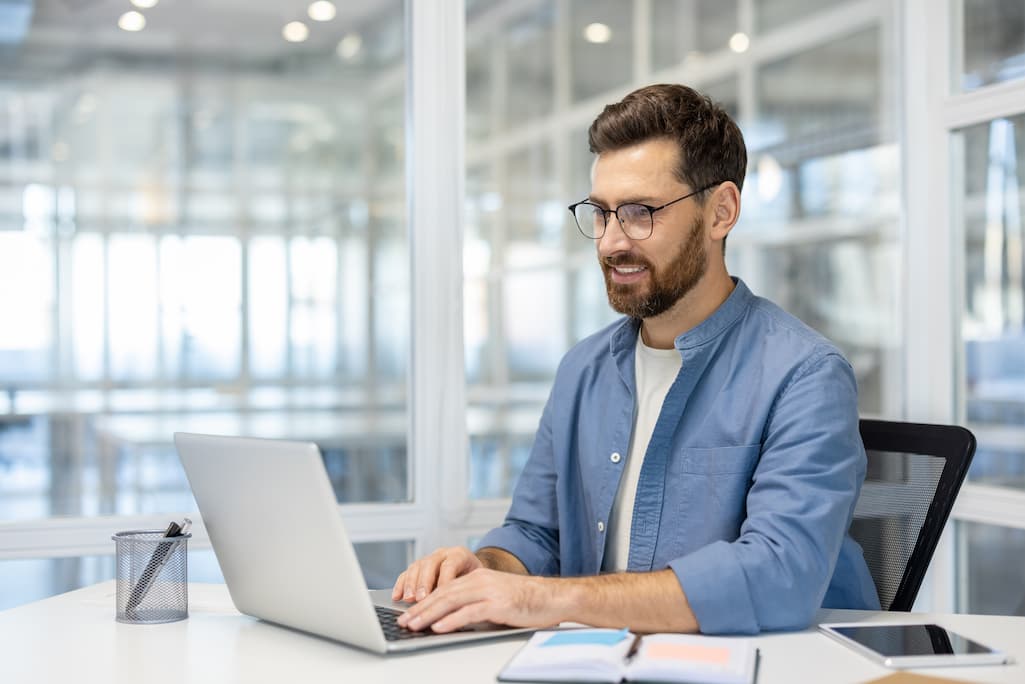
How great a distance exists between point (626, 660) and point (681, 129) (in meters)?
0.99

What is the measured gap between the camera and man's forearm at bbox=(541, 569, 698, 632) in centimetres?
145

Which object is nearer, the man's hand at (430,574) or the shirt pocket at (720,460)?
the man's hand at (430,574)

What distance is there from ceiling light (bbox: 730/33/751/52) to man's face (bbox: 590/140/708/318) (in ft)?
10.5

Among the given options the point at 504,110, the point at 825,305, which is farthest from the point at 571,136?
the point at 825,305

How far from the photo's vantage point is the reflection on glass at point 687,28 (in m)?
5.05

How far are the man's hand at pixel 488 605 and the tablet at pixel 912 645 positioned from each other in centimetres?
37

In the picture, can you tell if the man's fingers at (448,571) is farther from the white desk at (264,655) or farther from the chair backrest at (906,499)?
the chair backrest at (906,499)

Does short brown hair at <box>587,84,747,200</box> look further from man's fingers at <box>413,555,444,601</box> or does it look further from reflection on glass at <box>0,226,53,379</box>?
reflection on glass at <box>0,226,53,379</box>

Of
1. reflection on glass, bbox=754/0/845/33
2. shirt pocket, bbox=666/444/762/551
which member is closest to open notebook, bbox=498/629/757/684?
shirt pocket, bbox=666/444/762/551

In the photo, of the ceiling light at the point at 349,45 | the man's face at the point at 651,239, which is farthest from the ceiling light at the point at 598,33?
the man's face at the point at 651,239

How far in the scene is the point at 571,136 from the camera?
6305mm

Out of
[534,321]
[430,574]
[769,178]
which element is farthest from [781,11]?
[430,574]

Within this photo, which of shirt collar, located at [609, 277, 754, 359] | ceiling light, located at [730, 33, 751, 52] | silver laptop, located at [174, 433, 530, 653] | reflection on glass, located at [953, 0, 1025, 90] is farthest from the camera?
ceiling light, located at [730, 33, 751, 52]

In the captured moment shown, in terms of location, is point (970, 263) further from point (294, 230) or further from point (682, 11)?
point (682, 11)
